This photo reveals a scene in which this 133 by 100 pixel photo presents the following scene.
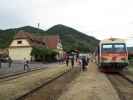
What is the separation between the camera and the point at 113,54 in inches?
1105

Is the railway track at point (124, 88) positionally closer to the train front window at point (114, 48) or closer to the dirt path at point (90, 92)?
the dirt path at point (90, 92)

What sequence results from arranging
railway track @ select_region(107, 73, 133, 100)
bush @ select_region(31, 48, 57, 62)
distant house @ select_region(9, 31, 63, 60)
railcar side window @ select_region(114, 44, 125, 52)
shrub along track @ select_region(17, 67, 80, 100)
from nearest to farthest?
1. shrub along track @ select_region(17, 67, 80, 100)
2. railway track @ select_region(107, 73, 133, 100)
3. railcar side window @ select_region(114, 44, 125, 52)
4. bush @ select_region(31, 48, 57, 62)
5. distant house @ select_region(9, 31, 63, 60)

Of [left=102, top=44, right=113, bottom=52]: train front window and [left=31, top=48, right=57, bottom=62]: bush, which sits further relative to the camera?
[left=31, top=48, right=57, bottom=62]: bush

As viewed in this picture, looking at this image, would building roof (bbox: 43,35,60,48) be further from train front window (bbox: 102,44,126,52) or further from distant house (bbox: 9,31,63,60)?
train front window (bbox: 102,44,126,52)

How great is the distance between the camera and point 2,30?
185125 mm

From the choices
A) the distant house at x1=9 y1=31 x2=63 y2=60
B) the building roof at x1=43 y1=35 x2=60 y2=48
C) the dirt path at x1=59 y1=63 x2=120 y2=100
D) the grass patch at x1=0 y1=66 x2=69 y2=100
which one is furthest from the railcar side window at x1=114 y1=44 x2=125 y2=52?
the building roof at x1=43 y1=35 x2=60 y2=48

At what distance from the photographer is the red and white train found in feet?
91.1

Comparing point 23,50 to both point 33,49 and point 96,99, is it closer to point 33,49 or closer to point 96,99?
point 33,49

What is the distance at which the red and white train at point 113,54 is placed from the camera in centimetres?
2778

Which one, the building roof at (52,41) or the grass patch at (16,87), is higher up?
the building roof at (52,41)

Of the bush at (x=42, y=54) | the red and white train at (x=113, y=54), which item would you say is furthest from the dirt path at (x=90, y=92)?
the bush at (x=42, y=54)

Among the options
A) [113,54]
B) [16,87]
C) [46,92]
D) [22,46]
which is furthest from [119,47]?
[22,46]

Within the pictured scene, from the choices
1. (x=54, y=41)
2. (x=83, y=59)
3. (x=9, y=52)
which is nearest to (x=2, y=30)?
(x=54, y=41)

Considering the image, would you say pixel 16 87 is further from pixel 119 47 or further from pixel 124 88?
pixel 119 47
